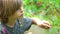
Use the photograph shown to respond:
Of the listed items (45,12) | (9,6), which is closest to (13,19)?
(9,6)

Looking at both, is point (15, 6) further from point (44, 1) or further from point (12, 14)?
point (44, 1)

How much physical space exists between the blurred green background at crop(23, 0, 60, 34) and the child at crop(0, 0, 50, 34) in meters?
0.51

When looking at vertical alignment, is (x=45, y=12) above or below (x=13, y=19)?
below

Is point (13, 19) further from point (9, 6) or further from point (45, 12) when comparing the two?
point (45, 12)

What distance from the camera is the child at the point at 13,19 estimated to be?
1468 mm

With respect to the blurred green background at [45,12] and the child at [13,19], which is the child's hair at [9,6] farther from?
the blurred green background at [45,12]

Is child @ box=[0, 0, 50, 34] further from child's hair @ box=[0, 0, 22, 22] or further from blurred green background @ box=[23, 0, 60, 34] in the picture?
blurred green background @ box=[23, 0, 60, 34]

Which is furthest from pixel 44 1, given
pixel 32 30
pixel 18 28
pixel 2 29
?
pixel 2 29

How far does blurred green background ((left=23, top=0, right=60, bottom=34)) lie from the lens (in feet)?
7.02

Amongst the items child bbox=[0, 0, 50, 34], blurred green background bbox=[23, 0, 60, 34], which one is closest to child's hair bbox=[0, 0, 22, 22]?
child bbox=[0, 0, 50, 34]

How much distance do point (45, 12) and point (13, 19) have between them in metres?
0.93

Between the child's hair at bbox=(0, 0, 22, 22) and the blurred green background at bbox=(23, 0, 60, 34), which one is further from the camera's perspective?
the blurred green background at bbox=(23, 0, 60, 34)

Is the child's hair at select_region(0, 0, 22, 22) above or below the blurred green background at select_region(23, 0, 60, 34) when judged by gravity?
above

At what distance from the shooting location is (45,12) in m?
2.43
